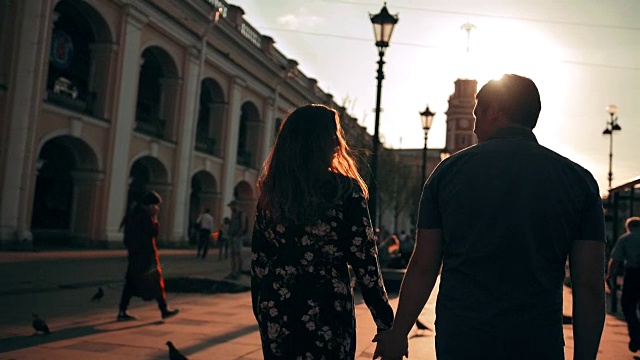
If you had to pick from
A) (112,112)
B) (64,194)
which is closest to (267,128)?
(64,194)

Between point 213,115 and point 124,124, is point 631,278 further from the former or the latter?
point 213,115

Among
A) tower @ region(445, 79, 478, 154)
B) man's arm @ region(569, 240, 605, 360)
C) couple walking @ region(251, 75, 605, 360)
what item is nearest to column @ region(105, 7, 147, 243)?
couple walking @ region(251, 75, 605, 360)

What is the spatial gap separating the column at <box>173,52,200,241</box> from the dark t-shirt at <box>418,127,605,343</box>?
2371 centimetres

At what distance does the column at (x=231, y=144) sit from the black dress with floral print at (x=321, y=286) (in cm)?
2753

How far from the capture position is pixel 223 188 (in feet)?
98.6

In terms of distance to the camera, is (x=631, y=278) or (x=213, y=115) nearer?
(x=631, y=278)

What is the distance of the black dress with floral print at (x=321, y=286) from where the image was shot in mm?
2666

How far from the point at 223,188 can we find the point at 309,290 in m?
27.8

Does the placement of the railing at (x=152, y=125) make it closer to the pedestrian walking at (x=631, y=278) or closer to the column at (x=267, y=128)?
the column at (x=267, y=128)

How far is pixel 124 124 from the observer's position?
2159cm

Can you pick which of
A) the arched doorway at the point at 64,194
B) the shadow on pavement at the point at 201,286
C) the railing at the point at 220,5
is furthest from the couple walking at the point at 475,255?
the railing at the point at 220,5

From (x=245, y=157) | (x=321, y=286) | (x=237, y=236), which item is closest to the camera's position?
(x=321, y=286)

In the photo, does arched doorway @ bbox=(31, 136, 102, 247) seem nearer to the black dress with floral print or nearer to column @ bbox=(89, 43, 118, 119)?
column @ bbox=(89, 43, 118, 119)

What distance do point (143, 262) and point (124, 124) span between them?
48.0ft
